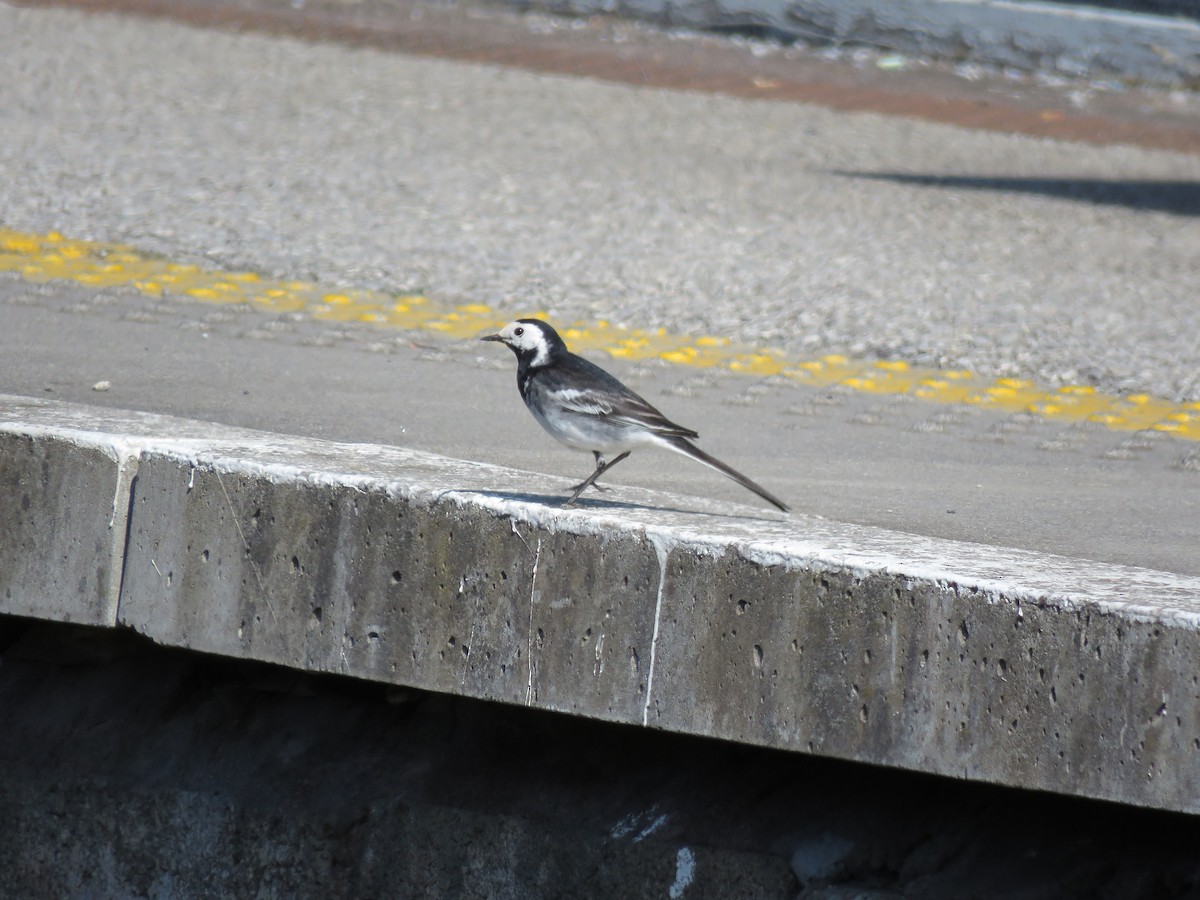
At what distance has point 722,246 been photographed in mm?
9438

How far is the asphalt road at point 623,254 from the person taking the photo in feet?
19.6

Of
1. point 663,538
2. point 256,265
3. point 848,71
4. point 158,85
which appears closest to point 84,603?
point 663,538

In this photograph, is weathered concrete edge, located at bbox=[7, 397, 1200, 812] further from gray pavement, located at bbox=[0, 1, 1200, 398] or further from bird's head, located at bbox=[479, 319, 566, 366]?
gray pavement, located at bbox=[0, 1, 1200, 398]

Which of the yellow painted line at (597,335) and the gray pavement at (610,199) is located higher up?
the gray pavement at (610,199)

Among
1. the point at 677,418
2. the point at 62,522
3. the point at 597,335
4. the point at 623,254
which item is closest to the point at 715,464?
the point at 62,522

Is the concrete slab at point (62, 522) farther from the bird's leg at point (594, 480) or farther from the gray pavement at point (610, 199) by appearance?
the gray pavement at point (610, 199)

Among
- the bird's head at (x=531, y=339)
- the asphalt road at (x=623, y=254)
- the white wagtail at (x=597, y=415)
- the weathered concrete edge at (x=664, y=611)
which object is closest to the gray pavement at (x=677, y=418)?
the asphalt road at (x=623, y=254)

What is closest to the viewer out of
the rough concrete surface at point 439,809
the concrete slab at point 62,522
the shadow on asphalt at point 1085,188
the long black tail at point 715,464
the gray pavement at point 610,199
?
the rough concrete surface at point 439,809

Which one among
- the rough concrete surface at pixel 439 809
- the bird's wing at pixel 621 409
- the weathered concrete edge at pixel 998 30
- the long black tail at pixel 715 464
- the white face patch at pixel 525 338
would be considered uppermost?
the weathered concrete edge at pixel 998 30

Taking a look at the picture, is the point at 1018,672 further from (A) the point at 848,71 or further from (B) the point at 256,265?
(A) the point at 848,71

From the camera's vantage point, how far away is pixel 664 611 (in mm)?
3771

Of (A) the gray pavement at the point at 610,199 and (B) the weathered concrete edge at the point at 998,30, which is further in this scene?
(B) the weathered concrete edge at the point at 998,30

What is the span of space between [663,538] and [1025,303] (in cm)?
554

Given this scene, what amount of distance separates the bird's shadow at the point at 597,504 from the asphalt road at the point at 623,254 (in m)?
0.95
